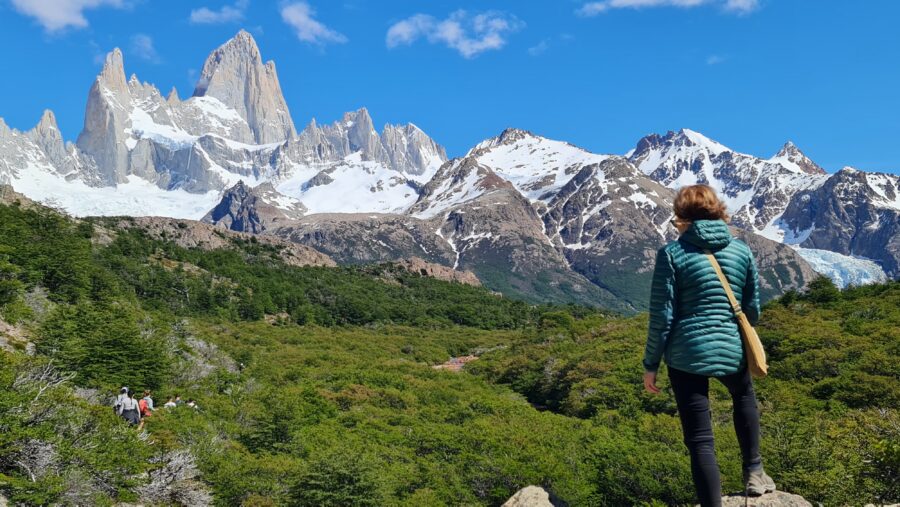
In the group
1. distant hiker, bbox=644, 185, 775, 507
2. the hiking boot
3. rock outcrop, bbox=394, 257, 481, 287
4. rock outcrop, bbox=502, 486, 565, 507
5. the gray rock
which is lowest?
rock outcrop, bbox=502, 486, 565, 507

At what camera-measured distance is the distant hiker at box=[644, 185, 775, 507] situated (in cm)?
676

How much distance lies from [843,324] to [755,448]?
4201 centimetres

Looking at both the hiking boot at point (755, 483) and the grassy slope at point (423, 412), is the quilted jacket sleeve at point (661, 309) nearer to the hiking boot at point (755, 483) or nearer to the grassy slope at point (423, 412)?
the hiking boot at point (755, 483)

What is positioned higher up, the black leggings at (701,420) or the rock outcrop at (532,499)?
the black leggings at (701,420)

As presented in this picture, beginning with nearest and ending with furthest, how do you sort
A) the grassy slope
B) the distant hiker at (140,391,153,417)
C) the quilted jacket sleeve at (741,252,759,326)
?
the quilted jacket sleeve at (741,252,759,326), the grassy slope, the distant hiker at (140,391,153,417)

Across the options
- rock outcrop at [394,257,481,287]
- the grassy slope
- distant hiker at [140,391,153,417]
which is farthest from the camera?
rock outcrop at [394,257,481,287]

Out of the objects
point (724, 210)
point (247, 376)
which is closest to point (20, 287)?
point (247, 376)

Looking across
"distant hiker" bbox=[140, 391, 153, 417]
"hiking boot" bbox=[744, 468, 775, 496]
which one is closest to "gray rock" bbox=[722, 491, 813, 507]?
"hiking boot" bbox=[744, 468, 775, 496]

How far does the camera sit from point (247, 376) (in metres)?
39.4

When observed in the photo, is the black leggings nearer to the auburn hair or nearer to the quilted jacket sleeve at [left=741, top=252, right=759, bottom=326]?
the quilted jacket sleeve at [left=741, top=252, right=759, bottom=326]

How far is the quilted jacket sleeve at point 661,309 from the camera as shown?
6820 mm

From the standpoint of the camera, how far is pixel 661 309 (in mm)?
6840

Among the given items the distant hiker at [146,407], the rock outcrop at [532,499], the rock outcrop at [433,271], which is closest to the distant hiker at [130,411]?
the distant hiker at [146,407]

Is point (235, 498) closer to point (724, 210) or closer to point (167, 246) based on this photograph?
point (724, 210)
